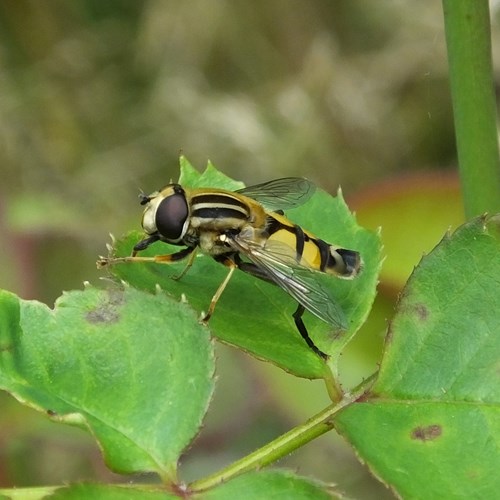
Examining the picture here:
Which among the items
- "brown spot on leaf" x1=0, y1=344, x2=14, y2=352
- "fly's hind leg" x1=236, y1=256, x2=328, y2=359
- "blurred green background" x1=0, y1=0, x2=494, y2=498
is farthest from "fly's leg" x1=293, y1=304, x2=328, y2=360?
"blurred green background" x1=0, y1=0, x2=494, y2=498

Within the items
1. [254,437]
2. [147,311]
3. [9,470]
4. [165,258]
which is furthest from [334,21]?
[147,311]

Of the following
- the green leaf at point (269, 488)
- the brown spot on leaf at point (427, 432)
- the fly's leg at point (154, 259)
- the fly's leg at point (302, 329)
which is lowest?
the green leaf at point (269, 488)

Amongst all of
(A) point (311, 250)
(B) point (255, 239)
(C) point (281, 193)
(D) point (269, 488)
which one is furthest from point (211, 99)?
(D) point (269, 488)

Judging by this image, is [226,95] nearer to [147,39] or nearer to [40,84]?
[147,39]

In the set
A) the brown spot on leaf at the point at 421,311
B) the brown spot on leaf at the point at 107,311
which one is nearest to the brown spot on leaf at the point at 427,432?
the brown spot on leaf at the point at 421,311

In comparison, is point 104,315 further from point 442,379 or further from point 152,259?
point 442,379

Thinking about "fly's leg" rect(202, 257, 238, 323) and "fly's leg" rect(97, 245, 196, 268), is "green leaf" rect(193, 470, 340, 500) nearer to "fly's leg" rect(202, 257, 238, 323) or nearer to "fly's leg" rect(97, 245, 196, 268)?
"fly's leg" rect(202, 257, 238, 323)

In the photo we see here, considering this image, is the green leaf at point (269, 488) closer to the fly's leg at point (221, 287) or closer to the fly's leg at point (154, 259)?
the fly's leg at point (221, 287)
